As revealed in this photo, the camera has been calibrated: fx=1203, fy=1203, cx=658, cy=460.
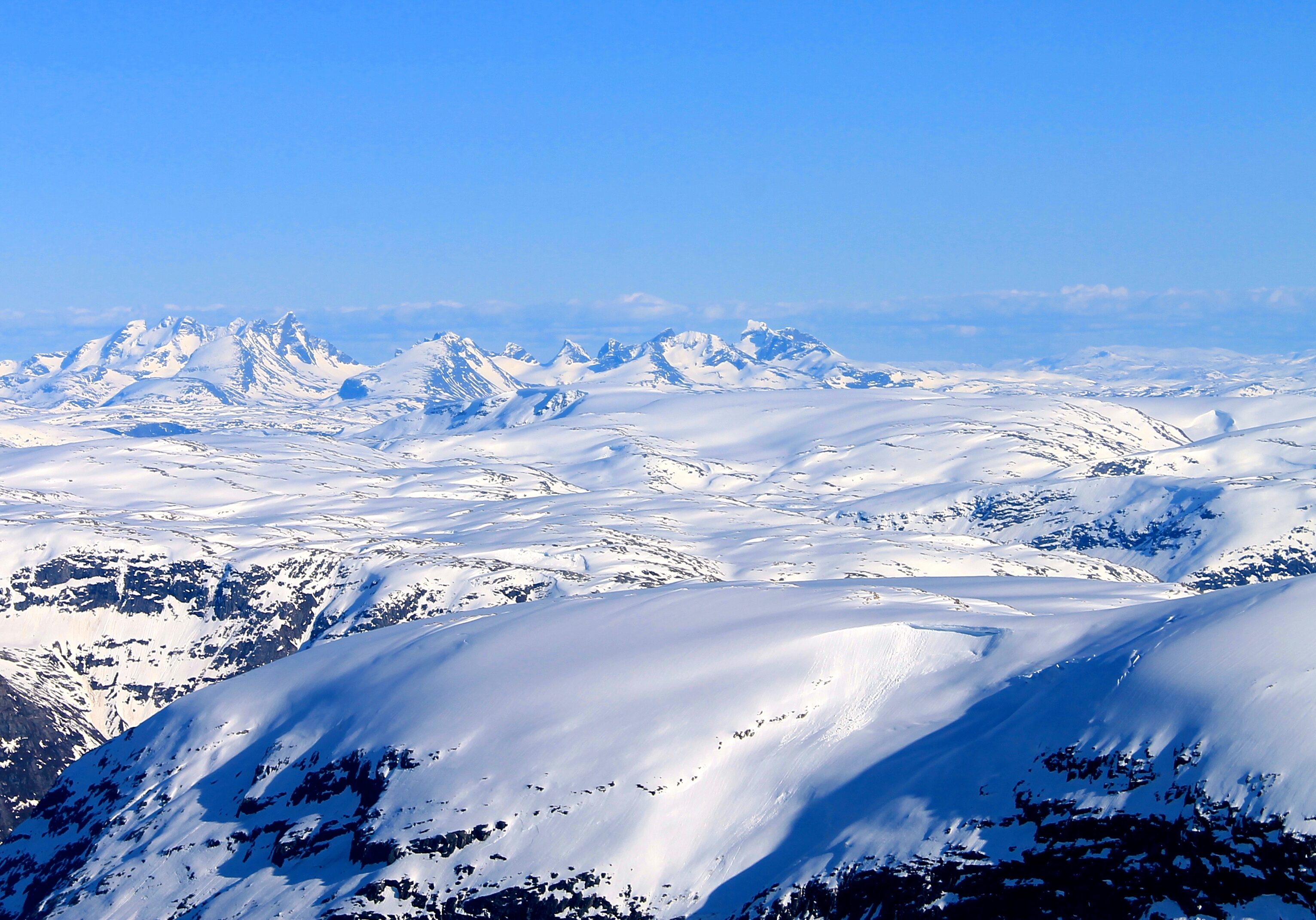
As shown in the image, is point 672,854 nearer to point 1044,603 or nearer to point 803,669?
point 803,669

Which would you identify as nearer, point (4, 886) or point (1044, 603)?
point (4, 886)

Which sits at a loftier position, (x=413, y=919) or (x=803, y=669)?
(x=803, y=669)

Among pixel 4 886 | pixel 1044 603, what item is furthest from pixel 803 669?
pixel 4 886

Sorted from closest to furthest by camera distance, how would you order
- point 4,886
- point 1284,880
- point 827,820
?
point 1284,880, point 827,820, point 4,886

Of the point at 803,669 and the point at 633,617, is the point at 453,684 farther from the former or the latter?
the point at 803,669

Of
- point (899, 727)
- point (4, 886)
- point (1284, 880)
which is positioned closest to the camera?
point (1284, 880)

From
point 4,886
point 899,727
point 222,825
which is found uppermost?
point 899,727
